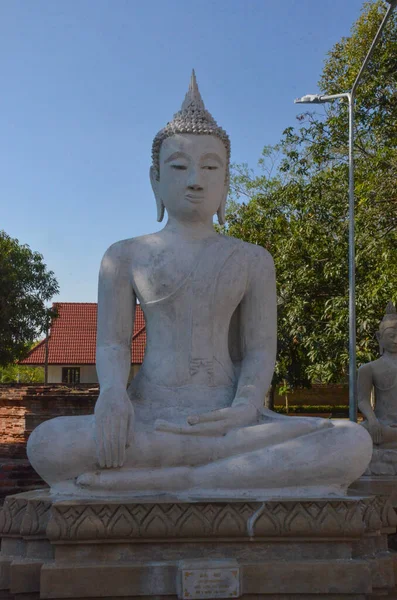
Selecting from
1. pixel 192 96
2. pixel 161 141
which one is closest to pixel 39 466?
pixel 161 141

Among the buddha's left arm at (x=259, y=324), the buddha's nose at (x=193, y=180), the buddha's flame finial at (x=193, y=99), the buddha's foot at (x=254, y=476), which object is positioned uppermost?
the buddha's flame finial at (x=193, y=99)

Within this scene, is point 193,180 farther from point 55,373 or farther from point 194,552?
point 55,373

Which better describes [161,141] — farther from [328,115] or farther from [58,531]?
[328,115]

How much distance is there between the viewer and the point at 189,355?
4.34 meters

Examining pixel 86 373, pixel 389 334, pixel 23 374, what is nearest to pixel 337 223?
pixel 389 334

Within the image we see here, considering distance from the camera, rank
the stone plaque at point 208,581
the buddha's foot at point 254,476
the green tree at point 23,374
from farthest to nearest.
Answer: the green tree at point 23,374 < the buddha's foot at point 254,476 < the stone plaque at point 208,581

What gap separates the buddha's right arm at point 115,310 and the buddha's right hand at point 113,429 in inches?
17.0

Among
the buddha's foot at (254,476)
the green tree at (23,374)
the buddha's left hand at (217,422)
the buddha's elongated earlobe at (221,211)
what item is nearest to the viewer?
the buddha's foot at (254,476)

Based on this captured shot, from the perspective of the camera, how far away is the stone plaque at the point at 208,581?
325 cm

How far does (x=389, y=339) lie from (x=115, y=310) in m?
3.94

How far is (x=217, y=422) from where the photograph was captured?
12.9 ft

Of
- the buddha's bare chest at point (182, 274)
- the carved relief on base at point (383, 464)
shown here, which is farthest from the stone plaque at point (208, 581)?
the carved relief on base at point (383, 464)

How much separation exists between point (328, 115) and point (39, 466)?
39.9 feet

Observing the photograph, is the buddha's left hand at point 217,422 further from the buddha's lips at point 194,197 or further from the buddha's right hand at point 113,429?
the buddha's lips at point 194,197
